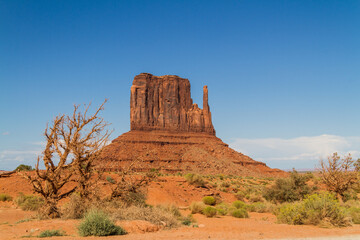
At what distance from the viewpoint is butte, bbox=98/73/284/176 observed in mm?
75000

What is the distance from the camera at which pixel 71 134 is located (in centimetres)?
1392

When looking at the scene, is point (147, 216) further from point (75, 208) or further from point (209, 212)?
point (209, 212)

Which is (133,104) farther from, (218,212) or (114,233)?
(114,233)

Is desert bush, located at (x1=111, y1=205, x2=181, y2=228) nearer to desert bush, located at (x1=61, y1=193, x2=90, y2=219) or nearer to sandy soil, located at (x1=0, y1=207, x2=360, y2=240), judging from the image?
sandy soil, located at (x1=0, y1=207, x2=360, y2=240)

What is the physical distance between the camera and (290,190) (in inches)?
912

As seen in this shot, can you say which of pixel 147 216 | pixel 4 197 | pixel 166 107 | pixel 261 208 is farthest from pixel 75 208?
pixel 166 107

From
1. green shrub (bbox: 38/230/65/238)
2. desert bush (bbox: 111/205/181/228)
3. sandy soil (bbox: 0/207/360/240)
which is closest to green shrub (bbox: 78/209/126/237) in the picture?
sandy soil (bbox: 0/207/360/240)

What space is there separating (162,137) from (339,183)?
232ft

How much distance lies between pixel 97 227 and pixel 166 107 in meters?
94.7

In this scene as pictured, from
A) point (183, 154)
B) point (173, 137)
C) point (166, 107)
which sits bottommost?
point (183, 154)

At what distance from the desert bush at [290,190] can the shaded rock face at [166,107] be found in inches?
2945

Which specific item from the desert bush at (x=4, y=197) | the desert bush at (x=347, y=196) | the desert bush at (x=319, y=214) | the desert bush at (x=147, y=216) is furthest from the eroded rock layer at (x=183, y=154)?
the desert bush at (x=147, y=216)

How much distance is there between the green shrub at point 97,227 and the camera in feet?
33.4

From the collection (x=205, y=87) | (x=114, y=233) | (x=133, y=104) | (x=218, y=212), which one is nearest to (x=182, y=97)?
(x=205, y=87)
